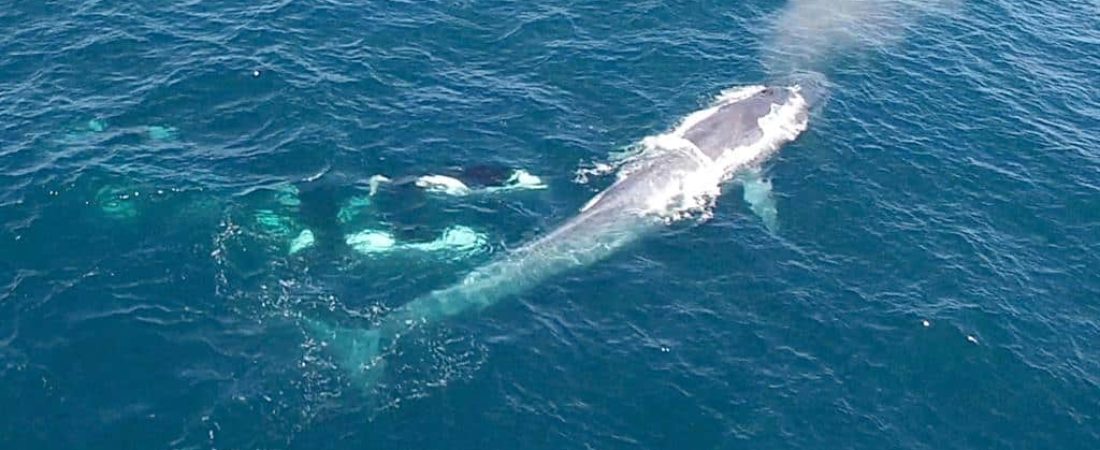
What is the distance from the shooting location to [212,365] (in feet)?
213

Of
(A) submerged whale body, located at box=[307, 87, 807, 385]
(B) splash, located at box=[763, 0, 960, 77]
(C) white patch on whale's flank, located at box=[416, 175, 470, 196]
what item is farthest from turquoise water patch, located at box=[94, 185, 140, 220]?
(B) splash, located at box=[763, 0, 960, 77]

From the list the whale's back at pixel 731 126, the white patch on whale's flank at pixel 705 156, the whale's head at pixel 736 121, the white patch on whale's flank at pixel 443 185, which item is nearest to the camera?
the white patch on whale's flank at pixel 443 185

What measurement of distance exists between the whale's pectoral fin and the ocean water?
833mm

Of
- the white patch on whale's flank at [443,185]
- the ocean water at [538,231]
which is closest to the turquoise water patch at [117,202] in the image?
the ocean water at [538,231]

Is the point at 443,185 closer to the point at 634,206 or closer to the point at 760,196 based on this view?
the point at 634,206

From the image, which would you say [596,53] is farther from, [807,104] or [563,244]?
[563,244]

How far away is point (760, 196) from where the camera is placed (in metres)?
83.6

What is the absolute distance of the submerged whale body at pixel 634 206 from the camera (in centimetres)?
6819

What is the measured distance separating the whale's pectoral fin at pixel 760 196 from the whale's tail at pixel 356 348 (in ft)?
98.6

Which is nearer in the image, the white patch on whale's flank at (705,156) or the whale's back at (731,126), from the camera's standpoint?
the white patch on whale's flank at (705,156)

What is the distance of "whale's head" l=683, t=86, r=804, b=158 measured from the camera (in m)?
88.6

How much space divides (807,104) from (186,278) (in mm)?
52417

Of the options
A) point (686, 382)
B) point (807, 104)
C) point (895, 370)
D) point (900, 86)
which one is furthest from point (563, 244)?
point (900, 86)

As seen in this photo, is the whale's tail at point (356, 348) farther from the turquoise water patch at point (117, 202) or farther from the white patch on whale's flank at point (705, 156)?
the white patch on whale's flank at point (705, 156)
